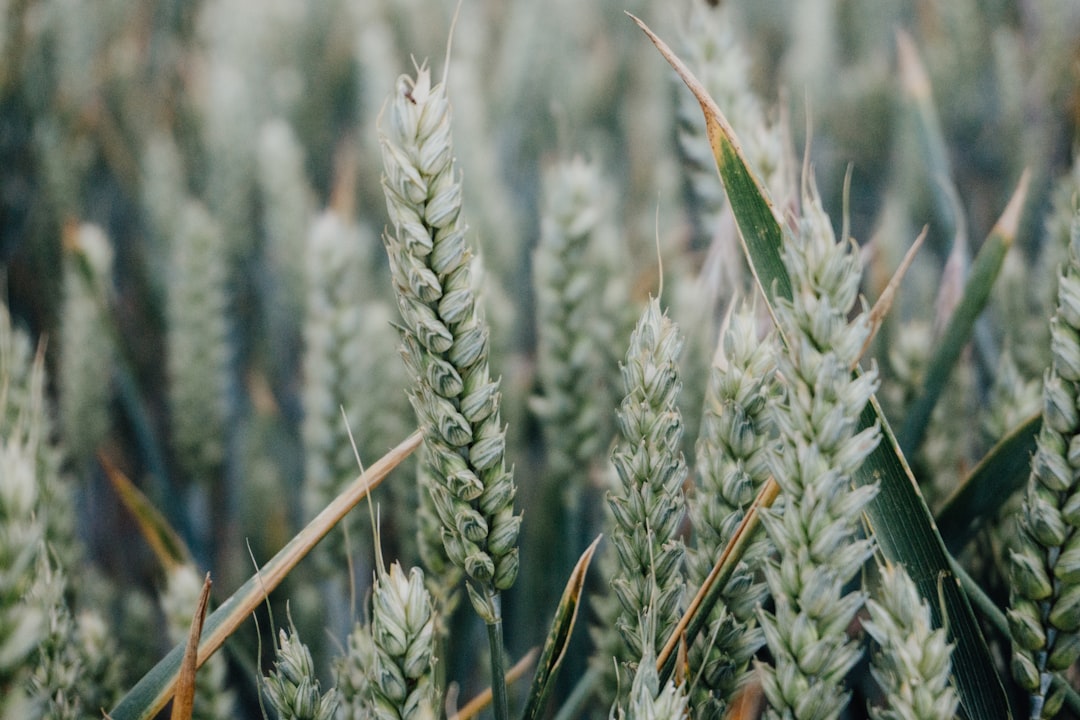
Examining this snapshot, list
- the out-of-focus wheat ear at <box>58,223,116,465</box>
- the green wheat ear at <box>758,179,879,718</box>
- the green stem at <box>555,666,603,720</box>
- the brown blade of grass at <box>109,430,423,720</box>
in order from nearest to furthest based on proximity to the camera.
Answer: the green wheat ear at <box>758,179,879,718</box>, the brown blade of grass at <box>109,430,423,720</box>, the green stem at <box>555,666,603,720</box>, the out-of-focus wheat ear at <box>58,223,116,465</box>

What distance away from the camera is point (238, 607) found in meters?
0.45

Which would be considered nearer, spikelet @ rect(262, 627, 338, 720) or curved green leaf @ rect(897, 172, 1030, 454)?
spikelet @ rect(262, 627, 338, 720)

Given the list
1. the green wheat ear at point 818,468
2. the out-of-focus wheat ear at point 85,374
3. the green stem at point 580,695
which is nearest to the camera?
the green wheat ear at point 818,468

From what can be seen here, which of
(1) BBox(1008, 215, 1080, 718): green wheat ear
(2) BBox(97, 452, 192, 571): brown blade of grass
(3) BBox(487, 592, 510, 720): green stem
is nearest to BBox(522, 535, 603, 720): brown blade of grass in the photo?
(3) BBox(487, 592, 510, 720): green stem

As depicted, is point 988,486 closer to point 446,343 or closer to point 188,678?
point 446,343

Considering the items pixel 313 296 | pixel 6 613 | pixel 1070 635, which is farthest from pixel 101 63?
pixel 1070 635

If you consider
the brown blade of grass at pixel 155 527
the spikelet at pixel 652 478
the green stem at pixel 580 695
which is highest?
the spikelet at pixel 652 478

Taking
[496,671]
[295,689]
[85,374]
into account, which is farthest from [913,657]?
[85,374]

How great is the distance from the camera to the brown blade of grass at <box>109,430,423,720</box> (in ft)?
1.44

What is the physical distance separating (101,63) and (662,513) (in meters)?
1.44

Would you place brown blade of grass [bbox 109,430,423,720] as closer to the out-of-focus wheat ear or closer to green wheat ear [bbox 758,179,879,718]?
green wheat ear [bbox 758,179,879,718]

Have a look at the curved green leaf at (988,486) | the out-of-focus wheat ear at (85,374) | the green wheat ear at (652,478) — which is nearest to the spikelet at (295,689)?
the green wheat ear at (652,478)

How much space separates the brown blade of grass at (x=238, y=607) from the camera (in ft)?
1.44

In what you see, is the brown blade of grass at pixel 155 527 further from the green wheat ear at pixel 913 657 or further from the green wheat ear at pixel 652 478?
Result: the green wheat ear at pixel 913 657
